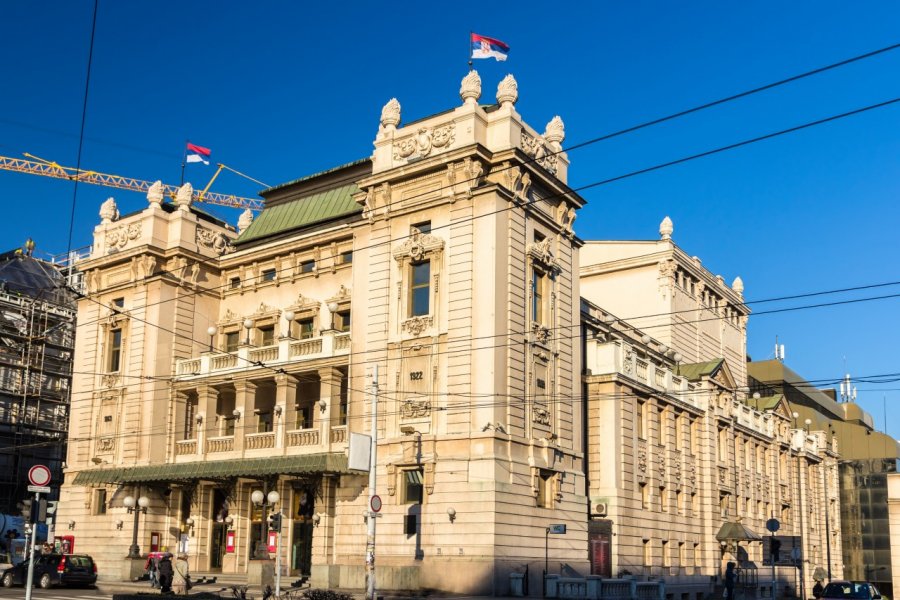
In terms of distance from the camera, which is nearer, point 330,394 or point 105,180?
point 330,394

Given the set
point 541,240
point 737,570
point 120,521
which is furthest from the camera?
point 737,570

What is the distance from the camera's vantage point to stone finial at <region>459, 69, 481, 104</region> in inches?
1754

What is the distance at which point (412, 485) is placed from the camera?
1697 inches

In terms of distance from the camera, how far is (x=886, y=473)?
90188 mm

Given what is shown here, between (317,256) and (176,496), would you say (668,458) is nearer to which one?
(317,256)

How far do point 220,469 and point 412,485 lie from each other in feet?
38.2

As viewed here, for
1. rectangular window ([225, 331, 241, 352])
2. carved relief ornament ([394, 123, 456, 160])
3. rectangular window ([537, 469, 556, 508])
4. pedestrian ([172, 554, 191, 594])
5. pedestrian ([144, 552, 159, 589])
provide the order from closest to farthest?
pedestrian ([172, 554, 191, 594]) → rectangular window ([537, 469, 556, 508]) → pedestrian ([144, 552, 159, 589]) → carved relief ornament ([394, 123, 456, 160]) → rectangular window ([225, 331, 241, 352])

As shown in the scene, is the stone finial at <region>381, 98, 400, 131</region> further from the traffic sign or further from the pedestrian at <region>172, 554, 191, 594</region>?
the traffic sign

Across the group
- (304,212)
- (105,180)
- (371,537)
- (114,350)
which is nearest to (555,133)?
(304,212)

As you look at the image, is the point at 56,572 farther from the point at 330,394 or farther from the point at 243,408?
the point at 330,394

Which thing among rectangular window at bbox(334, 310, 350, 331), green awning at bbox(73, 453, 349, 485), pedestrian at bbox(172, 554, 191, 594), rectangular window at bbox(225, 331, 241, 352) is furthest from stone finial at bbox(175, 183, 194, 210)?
pedestrian at bbox(172, 554, 191, 594)

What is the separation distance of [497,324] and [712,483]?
81.7 ft

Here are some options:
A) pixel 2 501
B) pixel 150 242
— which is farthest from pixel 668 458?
pixel 2 501

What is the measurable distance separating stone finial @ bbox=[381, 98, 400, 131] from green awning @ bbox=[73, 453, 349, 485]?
50.0 ft
